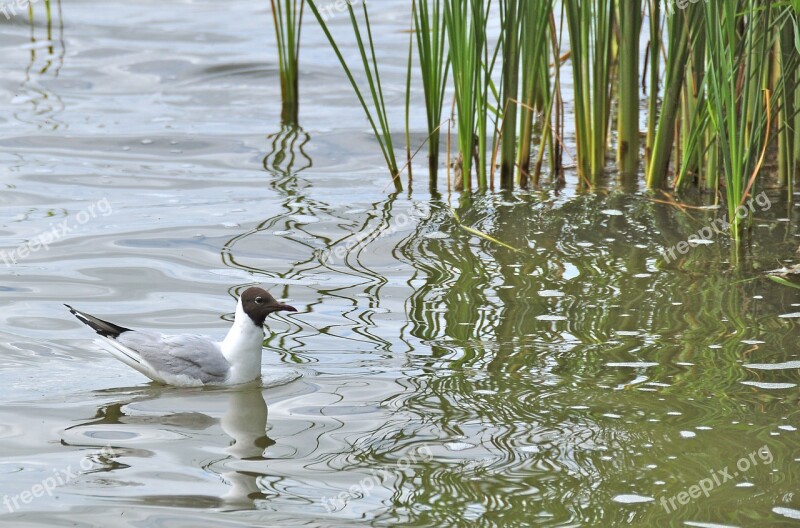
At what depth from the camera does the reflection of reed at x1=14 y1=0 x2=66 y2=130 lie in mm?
9750

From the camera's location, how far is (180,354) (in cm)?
494

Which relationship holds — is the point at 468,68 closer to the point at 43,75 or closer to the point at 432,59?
the point at 432,59

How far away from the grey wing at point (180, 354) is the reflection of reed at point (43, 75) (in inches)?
Result: 197

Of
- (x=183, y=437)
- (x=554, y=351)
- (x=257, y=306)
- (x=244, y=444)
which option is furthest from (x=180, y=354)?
(x=554, y=351)

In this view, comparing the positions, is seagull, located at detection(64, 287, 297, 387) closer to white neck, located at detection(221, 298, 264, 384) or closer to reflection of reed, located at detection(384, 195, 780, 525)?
white neck, located at detection(221, 298, 264, 384)

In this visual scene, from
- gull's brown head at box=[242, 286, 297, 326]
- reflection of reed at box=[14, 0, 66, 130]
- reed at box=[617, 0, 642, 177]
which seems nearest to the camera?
gull's brown head at box=[242, 286, 297, 326]

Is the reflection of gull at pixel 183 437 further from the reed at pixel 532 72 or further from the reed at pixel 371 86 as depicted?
the reed at pixel 532 72

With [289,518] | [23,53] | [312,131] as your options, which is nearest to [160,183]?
[312,131]

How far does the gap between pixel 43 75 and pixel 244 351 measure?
6882 mm

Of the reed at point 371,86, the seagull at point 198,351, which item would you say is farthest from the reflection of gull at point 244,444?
the reed at point 371,86

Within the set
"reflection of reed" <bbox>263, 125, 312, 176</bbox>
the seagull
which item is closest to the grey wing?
the seagull

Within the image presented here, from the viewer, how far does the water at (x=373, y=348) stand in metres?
4.01

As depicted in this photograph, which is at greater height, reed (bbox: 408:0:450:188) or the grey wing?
reed (bbox: 408:0:450:188)

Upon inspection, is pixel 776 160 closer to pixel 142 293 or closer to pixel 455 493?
pixel 142 293
